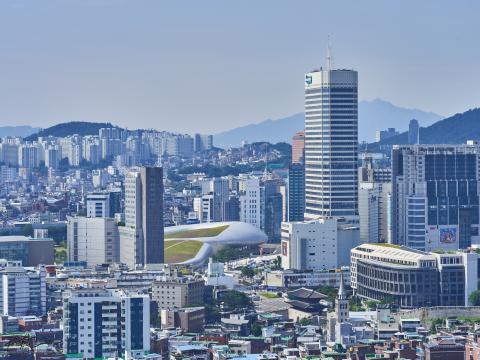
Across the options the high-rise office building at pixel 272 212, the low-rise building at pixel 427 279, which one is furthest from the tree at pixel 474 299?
the high-rise office building at pixel 272 212

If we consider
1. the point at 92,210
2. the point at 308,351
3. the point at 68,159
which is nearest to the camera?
the point at 308,351

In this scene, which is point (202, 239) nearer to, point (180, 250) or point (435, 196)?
point (180, 250)

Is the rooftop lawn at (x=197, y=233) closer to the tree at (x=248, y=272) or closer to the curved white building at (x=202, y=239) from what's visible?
the curved white building at (x=202, y=239)

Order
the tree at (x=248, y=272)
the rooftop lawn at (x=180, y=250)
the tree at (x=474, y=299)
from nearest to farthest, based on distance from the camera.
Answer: the tree at (x=474, y=299) → the tree at (x=248, y=272) → the rooftop lawn at (x=180, y=250)

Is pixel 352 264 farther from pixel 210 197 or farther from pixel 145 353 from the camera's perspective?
pixel 210 197

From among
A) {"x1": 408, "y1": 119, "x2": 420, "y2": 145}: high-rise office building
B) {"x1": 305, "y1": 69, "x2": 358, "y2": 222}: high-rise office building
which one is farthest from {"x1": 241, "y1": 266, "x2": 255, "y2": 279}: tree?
{"x1": 408, "y1": 119, "x2": 420, "y2": 145}: high-rise office building

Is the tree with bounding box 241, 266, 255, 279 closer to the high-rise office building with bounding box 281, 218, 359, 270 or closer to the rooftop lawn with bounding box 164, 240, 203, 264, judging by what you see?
the high-rise office building with bounding box 281, 218, 359, 270

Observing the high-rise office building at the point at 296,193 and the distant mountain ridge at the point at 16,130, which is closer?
the high-rise office building at the point at 296,193

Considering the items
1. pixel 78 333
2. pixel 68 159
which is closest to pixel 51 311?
Answer: pixel 78 333
